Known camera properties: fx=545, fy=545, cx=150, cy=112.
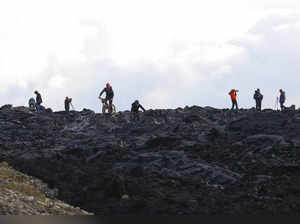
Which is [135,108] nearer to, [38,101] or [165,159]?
[38,101]

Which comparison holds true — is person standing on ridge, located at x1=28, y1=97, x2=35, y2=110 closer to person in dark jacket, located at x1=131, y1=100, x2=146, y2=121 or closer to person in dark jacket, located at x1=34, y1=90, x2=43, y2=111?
person in dark jacket, located at x1=34, y1=90, x2=43, y2=111

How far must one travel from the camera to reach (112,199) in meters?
26.0

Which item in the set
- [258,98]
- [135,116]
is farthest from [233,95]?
[135,116]

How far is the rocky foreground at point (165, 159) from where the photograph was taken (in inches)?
1004

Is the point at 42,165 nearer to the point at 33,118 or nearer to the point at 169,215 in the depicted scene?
the point at 169,215

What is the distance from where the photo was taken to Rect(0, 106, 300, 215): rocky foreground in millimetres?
25500

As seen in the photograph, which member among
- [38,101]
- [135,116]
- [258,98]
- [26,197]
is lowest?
[26,197]

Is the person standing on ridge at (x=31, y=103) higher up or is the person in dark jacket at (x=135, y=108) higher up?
the person standing on ridge at (x=31, y=103)

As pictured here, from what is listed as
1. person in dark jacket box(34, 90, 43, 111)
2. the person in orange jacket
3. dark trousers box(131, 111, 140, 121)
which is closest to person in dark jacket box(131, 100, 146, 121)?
dark trousers box(131, 111, 140, 121)

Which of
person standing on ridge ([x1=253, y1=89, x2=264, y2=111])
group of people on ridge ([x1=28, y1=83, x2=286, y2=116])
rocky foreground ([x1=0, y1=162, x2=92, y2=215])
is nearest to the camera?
rocky foreground ([x1=0, y1=162, x2=92, y2=215])

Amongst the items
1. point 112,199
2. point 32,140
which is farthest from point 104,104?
point 112,199

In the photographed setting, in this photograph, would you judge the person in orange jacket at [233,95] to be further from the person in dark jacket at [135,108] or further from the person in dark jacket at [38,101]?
the person in dark jacket at [38,101]

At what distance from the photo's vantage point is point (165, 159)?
32.9m

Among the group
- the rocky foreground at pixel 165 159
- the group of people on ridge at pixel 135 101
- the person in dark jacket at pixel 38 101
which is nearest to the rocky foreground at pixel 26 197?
the rocky foreground at pixel 165 159
